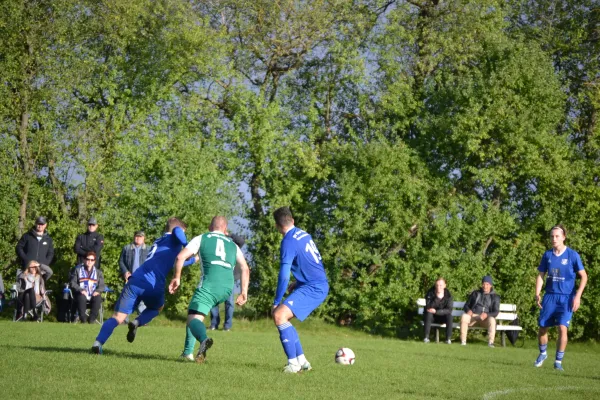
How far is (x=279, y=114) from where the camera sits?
25.7 metres

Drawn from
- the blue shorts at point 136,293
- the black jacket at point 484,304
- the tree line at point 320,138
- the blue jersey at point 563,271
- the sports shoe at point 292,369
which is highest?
the tree line at point 320,138

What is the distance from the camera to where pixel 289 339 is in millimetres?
10438

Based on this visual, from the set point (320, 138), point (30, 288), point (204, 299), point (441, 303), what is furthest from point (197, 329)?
point (320, 138)

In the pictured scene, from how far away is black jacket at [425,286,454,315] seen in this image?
73.3ft

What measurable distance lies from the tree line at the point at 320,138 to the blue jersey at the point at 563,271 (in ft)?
32.5

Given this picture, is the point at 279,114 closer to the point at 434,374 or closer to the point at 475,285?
the point at 475,285

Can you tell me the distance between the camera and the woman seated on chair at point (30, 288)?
66.9ft

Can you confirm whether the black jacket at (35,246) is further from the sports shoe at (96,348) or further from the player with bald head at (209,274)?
the player with bald head at (209,274)

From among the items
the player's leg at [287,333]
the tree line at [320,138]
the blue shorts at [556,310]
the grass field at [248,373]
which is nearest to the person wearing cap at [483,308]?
the tree line at [320,138]

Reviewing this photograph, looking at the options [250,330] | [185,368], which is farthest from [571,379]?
[250,330]

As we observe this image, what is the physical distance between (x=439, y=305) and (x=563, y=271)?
8484 millimetres

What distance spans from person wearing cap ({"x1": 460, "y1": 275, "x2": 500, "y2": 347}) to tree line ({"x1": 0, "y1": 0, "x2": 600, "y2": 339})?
166 cm

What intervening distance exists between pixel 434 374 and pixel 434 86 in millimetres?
15289

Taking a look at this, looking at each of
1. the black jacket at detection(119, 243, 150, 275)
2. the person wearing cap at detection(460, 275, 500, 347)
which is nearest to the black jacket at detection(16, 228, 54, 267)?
the black jacket at detection(119, 243, 150, 275)
